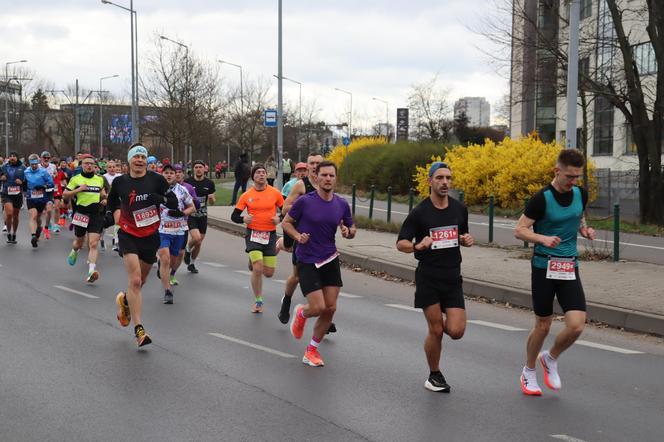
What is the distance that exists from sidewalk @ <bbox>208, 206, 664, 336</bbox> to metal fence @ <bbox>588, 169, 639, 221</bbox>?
38.5 feet

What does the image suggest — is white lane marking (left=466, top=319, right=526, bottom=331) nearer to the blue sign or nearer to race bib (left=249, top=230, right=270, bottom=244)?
race bib (left=249, top=230, right=270, bottom=244)

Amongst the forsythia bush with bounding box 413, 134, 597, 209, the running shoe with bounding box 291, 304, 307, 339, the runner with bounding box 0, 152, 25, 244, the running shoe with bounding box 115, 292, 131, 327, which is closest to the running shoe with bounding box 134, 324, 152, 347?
the running shoe with bounding box 115, 292, 131, 327

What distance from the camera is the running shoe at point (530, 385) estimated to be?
21.6 feet

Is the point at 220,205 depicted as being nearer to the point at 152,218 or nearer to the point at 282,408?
the point at 152,218

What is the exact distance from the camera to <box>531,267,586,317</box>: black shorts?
6.43 metres

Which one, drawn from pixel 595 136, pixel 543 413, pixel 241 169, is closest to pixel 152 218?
pixel 543 413

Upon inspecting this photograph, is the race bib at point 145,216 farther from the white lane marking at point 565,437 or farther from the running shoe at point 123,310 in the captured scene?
the white lane marking at point 565,437

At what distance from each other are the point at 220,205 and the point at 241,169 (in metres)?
1.93

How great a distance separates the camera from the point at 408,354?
317 inches

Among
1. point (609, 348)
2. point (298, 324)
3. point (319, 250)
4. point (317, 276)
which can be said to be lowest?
point (609, 348)

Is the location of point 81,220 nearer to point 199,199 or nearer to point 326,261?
point 199,199

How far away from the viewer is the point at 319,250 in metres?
7.64

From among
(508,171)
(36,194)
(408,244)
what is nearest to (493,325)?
(408,244)

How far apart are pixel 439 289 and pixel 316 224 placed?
154 cm
